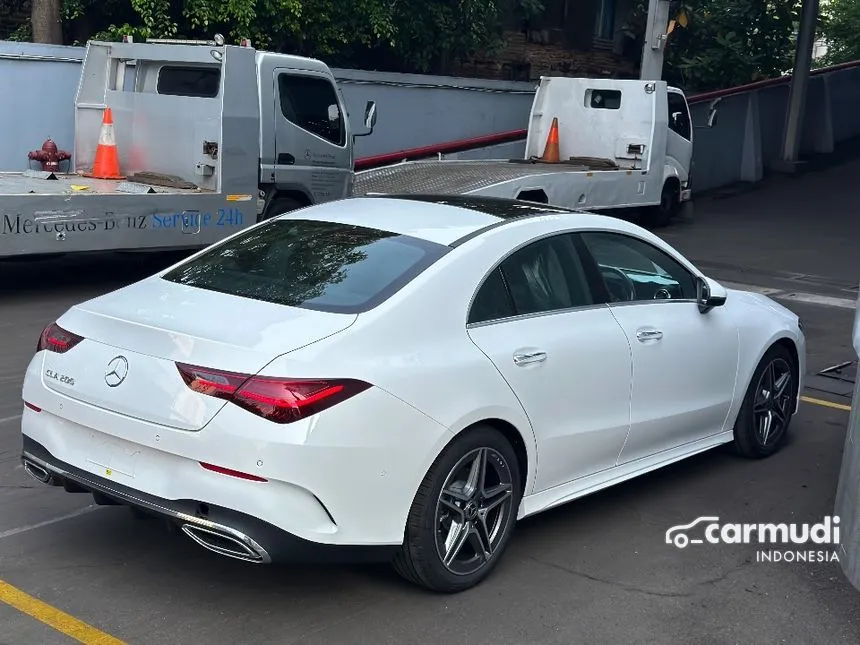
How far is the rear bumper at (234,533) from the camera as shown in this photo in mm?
4145

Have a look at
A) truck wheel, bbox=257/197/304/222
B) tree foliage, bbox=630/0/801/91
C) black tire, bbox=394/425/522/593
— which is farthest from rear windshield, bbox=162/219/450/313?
tree foliage, bbox=630/0/801/91

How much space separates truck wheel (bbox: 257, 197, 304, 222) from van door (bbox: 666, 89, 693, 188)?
25.1ft

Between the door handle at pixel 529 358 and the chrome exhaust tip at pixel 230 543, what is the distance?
54.5 inches

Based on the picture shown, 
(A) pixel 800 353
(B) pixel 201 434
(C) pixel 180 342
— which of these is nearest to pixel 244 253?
(C) pixel 180 342

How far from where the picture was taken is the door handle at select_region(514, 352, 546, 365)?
4906 millimetres

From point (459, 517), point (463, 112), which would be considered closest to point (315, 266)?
point (459, 517)

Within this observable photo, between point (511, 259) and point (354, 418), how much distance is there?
1.33m

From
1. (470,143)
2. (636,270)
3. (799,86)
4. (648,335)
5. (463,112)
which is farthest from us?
(799,86)

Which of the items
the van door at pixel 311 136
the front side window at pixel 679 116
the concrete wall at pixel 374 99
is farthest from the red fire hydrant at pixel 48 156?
the front side window at pixel 679 116

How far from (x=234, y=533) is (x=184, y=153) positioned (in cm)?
854

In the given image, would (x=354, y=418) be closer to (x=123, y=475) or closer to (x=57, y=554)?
(x=123, y=475)

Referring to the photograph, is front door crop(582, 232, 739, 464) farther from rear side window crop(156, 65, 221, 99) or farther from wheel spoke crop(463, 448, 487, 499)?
rear side window crop(156, 65, 221, 99)

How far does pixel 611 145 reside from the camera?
17672 millimetres

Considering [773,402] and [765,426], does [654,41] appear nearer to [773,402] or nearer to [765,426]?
Answer: [773,402]
